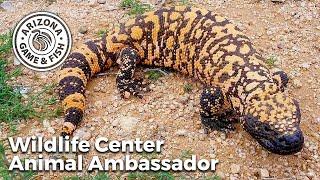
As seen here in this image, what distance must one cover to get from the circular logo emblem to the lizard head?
1.77 meters

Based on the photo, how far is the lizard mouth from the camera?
305 centimetres

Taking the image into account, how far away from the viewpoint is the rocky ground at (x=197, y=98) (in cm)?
344

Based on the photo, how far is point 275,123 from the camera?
10.2ft

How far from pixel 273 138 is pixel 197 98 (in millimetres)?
948

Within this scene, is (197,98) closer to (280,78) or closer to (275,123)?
(280,78)

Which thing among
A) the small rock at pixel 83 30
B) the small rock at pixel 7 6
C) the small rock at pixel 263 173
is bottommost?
the small rock at pixel 263 173

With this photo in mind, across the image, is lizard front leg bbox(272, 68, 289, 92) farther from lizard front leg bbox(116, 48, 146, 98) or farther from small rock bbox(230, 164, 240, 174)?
lizard front leg bbox(116, 48, 146, 98)

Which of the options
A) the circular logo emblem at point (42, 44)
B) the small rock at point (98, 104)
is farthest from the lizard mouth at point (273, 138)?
the circular logo emblem at point (42, 44)

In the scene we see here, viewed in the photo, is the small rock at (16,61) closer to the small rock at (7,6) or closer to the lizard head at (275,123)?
the small rock at (7,6)

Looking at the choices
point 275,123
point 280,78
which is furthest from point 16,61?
point 275,123

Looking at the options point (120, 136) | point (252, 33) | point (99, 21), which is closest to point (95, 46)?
point (99, 21)

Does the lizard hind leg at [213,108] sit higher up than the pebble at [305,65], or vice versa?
the pebble at [305,65]

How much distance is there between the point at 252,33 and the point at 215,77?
94cm

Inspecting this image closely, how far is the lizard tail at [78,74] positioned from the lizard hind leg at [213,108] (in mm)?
890
